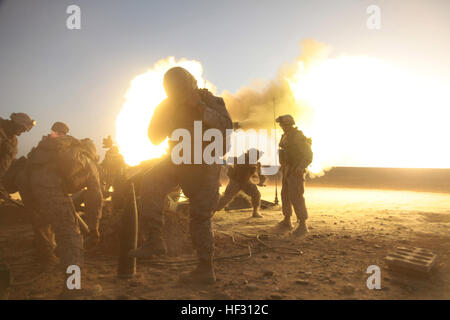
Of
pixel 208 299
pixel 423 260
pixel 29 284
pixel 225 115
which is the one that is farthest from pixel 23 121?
pixel 423 260

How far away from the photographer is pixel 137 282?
119 inches

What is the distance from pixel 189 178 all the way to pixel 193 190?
15 centimetres

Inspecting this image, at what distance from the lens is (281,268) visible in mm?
3590

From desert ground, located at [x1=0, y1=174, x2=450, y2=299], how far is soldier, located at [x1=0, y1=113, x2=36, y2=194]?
5.65 feet

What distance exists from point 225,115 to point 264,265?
2.34m

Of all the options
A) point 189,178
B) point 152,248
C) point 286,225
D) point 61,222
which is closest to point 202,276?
point 152,248

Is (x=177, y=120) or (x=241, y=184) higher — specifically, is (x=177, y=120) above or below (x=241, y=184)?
above

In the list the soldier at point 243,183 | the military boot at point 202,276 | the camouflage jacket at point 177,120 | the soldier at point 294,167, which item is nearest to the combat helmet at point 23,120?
the camouflage jacket at point 177,120

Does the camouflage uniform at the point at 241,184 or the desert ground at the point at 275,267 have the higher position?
the camouflage uniform at the point at 241,184

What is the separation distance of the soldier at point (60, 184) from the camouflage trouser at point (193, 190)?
1.07m

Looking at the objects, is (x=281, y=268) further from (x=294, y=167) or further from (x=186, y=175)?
(x=294, y=167)

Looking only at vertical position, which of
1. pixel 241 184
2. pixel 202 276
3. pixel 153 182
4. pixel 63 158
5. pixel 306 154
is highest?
pixel 306 154

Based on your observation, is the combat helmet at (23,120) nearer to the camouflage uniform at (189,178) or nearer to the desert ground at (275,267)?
the desert ground at (275,267)

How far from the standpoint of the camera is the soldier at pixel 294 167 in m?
5.61
